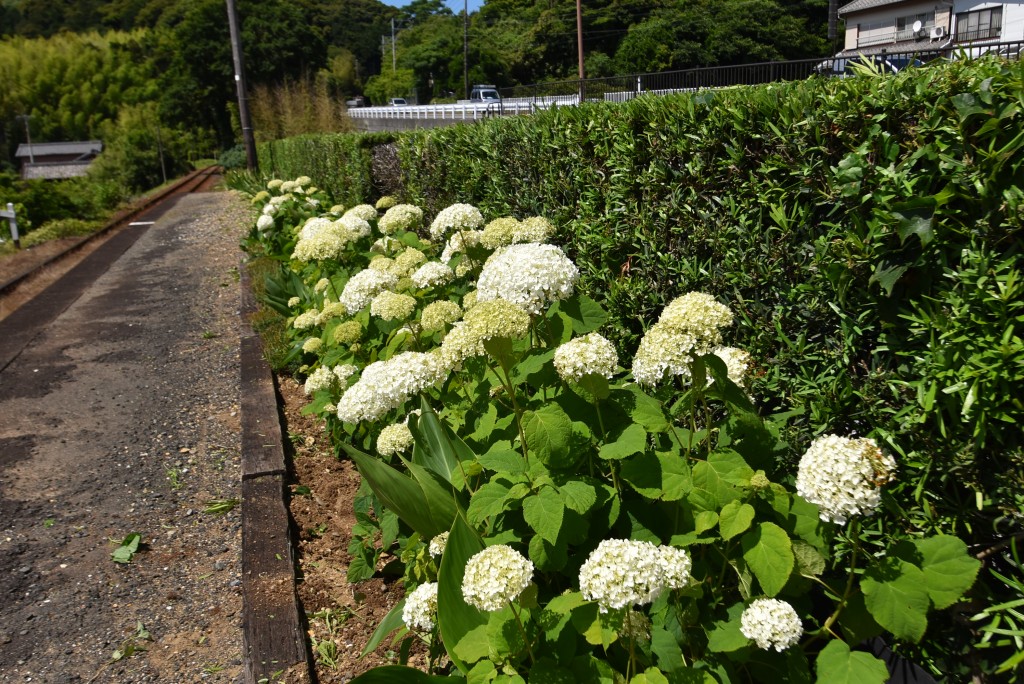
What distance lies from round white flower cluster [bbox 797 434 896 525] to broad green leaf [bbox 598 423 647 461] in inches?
15.6

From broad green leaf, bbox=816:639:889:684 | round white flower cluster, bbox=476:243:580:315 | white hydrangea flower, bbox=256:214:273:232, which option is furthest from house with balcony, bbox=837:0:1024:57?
broad green leaf, bbox=816:639:889:684

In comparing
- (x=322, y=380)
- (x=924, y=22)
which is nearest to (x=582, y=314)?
(x=322, y=380)

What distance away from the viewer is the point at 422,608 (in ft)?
6.91

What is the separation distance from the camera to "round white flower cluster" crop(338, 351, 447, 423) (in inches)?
104

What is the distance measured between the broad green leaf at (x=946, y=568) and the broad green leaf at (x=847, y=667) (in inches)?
7.2

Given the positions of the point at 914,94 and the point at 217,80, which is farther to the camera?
the point at 217,80

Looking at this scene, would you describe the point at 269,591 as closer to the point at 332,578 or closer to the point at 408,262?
the point at 332,578

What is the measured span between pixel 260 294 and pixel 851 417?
6462 millimetres

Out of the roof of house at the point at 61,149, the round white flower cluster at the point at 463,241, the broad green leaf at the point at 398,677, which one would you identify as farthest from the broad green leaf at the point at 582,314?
the roof of house at the point at 61,149

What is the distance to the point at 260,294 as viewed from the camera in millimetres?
7543

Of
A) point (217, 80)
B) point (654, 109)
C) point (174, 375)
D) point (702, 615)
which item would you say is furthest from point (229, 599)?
point (217, 80)

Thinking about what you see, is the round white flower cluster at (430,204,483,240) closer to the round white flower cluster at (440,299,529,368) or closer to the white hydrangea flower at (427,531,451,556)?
the round white flower cluster at (440,299,529,368)

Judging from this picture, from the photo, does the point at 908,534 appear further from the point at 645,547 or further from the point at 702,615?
the point at 645,547

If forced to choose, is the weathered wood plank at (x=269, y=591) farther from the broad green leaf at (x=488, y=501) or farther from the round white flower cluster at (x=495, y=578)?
the round white flower cluster at (x=495, y=578)
